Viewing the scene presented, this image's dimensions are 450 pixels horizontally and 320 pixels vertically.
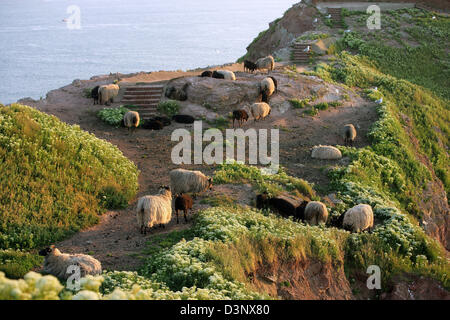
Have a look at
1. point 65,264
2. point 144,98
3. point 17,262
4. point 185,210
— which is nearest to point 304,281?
point 185,210

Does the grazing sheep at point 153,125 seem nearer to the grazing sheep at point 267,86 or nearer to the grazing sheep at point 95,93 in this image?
the grazing sheep at point 95,93

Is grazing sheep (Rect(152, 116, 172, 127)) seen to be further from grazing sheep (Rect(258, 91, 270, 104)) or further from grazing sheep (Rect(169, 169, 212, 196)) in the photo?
grazing sheep (Rect(169, 169, 212, 196))

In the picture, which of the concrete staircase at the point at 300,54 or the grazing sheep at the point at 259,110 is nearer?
the grazing sheep at the point at 259,110

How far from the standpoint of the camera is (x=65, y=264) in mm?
9578

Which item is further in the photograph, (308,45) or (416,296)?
(308,45)

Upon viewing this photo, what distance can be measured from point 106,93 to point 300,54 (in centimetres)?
1822

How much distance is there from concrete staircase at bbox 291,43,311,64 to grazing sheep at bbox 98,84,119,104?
16412 millimetres

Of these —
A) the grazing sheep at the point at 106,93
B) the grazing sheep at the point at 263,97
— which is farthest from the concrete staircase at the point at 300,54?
the grazing sheep at the point at 106,93

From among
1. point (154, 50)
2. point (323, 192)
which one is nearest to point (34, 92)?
point (154, 50)

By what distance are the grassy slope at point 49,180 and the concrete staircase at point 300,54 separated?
21953 millimetres

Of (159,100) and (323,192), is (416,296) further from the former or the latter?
(159,100)

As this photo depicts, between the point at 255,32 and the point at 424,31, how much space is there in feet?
223

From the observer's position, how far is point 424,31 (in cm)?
4428

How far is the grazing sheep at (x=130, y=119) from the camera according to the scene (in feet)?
68.8
